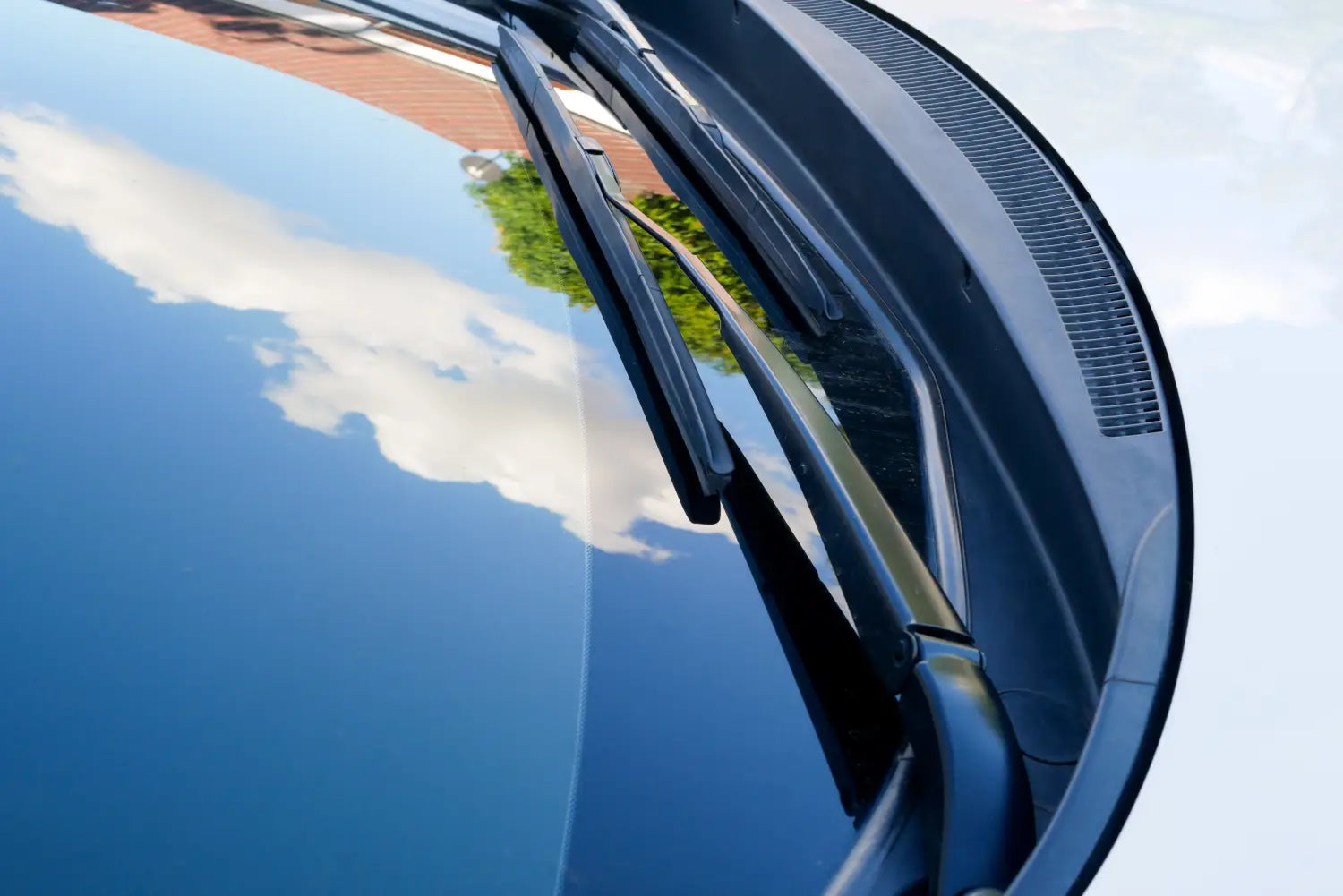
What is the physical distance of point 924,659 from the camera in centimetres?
95

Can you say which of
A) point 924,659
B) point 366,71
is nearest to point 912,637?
point 924,659

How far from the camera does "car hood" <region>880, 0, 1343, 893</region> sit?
0.81 meters

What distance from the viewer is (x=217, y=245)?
1312 millimetres

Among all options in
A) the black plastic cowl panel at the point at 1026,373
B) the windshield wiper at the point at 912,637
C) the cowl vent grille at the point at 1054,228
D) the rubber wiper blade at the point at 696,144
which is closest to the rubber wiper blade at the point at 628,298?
Answer: the windshield wiper at the point at 912,637

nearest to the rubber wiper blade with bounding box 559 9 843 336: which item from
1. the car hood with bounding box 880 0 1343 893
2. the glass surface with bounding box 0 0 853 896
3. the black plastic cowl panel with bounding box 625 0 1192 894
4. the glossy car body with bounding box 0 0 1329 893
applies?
the glossy car body with bounding box 0 0 1329 893

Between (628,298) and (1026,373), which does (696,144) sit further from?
(1026,373)

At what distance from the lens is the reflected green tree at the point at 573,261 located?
54.6 inches

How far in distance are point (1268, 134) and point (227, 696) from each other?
1353mm

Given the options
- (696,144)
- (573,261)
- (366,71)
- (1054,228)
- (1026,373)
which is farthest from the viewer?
(366,71)

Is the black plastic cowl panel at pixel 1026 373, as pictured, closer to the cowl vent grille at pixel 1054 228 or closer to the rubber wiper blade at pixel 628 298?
the cowl vent grille at pixel 1054 228

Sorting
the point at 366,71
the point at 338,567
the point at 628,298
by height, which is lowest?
the point at 338,567

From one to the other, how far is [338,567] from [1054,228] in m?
Result: 0.94

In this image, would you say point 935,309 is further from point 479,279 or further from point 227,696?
point 227,696

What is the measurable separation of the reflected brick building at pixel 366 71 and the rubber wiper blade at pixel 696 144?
0.07 meters
